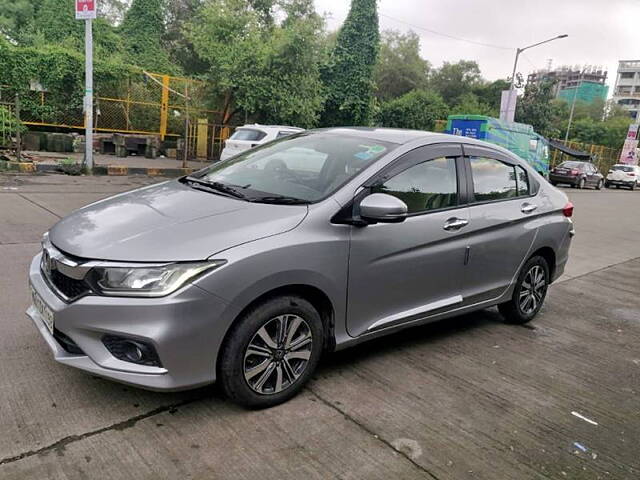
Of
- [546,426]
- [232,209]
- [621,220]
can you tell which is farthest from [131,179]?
[621,220]

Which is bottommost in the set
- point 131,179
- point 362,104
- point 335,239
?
point 131,179

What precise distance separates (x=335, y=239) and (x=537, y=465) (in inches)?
64.1

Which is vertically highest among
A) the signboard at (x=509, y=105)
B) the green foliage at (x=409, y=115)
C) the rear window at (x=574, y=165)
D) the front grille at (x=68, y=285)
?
the signboard at (x=509, y=105)

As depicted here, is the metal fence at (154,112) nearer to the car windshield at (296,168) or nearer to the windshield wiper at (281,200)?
the car windshield at (296,168)

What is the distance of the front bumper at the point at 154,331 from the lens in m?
2.59

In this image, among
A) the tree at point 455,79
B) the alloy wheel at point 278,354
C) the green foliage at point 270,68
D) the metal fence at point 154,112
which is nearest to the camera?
the alloy wheel at point 278,354

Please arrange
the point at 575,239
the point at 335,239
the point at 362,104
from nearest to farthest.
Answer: the point at 335,239, the point at 575,239, the point at 362,104

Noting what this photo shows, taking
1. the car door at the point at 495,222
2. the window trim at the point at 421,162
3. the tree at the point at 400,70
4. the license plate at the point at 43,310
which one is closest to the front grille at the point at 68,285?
the license plate at the point at 43,310

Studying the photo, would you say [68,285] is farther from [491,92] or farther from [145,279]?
[491,92]

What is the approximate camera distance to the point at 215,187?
11.7 feet

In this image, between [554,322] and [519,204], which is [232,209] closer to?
[519,204]

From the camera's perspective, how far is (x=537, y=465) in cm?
278

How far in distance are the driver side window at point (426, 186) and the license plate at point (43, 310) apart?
2.03m

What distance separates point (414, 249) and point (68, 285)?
7.01ft
